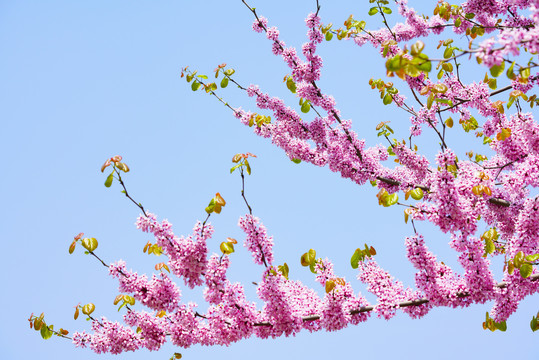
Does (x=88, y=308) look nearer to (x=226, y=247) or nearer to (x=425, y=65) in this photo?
(x=226, y=247)

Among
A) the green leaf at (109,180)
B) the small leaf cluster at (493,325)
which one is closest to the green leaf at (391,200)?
the small leaf cluster at (493,325)

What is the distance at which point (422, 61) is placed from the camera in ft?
9.73

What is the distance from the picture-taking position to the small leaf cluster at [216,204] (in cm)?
415

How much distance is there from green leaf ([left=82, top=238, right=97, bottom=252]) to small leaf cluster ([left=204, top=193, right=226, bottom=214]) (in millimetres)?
1429

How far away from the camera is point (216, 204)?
4160 millimetres

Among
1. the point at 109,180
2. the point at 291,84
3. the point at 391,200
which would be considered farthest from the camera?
the point at 291,84

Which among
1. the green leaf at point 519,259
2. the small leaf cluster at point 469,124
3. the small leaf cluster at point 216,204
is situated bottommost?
the green leaf at point 519,259

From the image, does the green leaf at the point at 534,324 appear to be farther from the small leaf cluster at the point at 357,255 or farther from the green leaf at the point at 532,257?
the small leaf cluster at the point at 357,255

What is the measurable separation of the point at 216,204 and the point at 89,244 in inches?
61.8

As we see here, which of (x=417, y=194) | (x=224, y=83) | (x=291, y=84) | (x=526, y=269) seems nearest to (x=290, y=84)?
(x=291, y=84)

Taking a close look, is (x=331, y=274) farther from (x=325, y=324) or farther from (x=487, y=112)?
(x=487, y=112)

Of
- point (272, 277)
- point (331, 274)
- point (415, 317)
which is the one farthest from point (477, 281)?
point (272, 277)

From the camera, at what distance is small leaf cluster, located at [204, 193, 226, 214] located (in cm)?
415

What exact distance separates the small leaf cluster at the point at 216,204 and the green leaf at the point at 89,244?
143 centimetres
